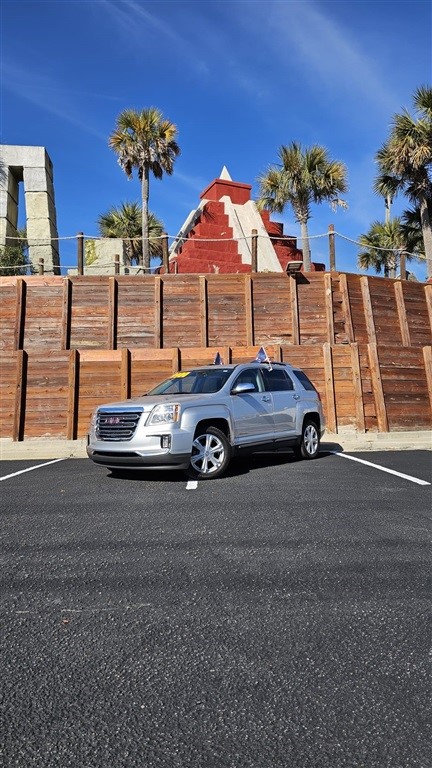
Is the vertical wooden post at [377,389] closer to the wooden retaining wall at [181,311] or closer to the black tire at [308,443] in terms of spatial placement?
the wooden retaining wall at [181,311]

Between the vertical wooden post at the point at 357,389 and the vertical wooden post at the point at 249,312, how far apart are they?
284 cm

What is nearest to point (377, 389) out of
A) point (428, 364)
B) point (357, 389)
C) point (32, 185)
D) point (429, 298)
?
point (357, 389)

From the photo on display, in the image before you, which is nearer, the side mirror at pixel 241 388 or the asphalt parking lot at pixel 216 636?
the asphalt parking lot at pixel 216 636

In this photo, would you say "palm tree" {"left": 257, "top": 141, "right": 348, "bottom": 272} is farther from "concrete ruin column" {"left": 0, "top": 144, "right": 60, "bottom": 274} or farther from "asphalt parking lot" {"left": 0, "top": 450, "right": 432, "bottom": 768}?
"asphalt parking lot" {"left": 0, "top": 450, "right": 432, "bottom": 768}

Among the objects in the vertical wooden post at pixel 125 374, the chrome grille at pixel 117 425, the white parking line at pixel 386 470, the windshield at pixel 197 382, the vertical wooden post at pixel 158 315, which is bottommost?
the white parking line at pixel 386 470

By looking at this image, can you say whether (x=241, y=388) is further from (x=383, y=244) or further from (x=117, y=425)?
(x=383, y=244)

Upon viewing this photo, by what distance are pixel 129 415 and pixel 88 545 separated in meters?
3.37

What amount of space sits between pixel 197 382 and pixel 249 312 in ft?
23.1

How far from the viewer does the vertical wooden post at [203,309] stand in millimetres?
15172

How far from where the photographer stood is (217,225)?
94.7ft

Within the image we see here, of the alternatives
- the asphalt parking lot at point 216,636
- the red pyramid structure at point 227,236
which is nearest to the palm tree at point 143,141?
the red pyramid structure at point 227,236

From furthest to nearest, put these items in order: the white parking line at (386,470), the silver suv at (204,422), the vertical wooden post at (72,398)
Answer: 1. the vertical wooden post at (72,398)
2. the silver suv at (204,422)
3. the white parking line at (386,470)

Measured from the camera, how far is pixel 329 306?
1580 cm

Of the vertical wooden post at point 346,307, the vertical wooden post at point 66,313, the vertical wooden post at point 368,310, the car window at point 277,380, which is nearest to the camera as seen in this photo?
the car window at point 277,380
